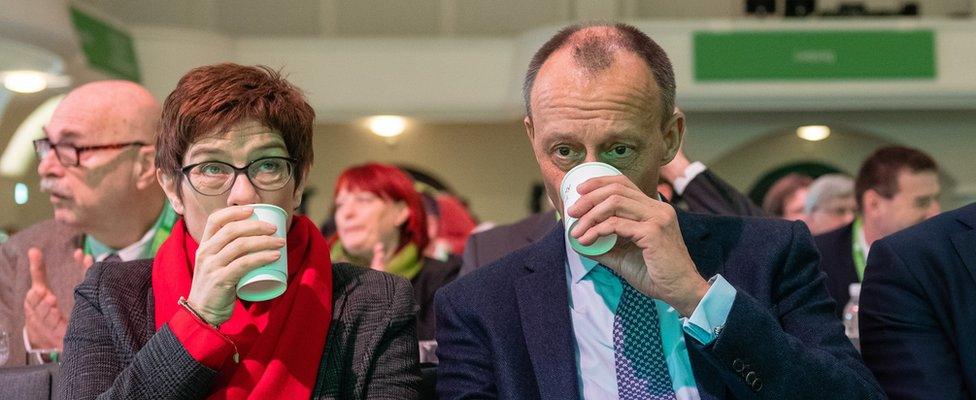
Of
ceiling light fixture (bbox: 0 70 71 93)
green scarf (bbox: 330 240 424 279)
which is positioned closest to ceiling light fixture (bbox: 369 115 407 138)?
ceiling light fixture (bbox: 0 70 71 93)

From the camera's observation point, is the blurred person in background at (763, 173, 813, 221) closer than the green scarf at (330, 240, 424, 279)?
No

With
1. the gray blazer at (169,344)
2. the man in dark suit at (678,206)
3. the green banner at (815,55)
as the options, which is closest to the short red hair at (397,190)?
the man in dark suit at (678,206)

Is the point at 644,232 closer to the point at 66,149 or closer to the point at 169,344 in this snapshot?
the point at 169,344

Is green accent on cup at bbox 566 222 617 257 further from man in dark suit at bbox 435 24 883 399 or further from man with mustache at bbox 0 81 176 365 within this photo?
man with mustache at bbox 0 81 176 365

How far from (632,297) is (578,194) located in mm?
359

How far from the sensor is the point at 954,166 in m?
13.9

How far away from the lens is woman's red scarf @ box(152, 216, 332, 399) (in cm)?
205

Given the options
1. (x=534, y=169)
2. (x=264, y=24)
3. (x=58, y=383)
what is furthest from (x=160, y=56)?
(x=58, y=383)

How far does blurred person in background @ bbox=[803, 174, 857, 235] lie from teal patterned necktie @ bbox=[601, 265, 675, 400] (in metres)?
4.63

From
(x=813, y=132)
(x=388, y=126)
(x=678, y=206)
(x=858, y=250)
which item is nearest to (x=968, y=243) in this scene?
(x=678, y=206)

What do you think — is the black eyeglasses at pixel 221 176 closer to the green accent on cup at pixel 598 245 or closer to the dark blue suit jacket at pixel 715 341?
the dark blue suit jacket at pixel 715 341

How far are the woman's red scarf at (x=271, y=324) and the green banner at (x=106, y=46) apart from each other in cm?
818

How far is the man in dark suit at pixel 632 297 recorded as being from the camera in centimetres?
192

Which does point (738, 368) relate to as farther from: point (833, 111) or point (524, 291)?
point (833, 111)
